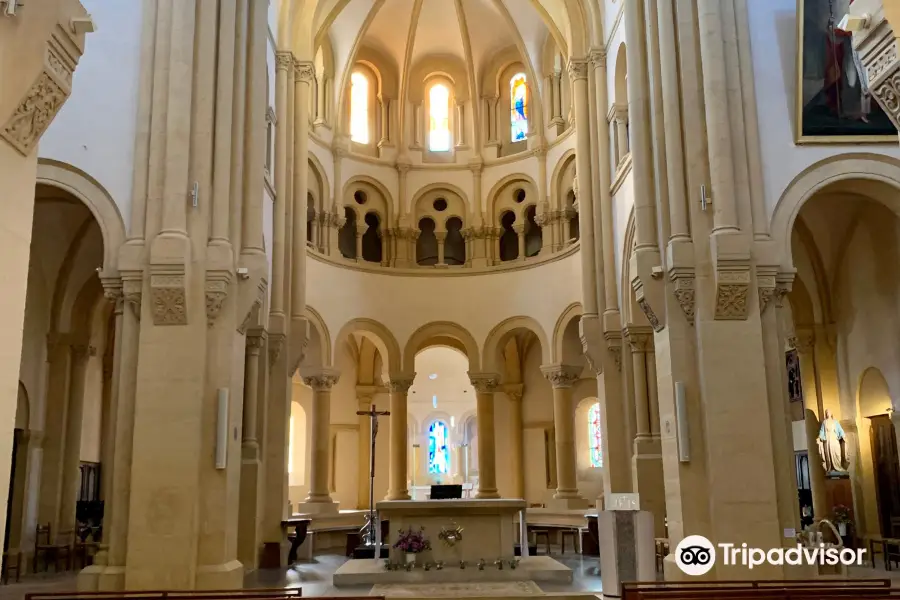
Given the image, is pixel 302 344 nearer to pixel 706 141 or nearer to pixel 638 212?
pixel 638 212

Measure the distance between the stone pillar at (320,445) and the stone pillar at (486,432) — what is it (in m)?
4.32

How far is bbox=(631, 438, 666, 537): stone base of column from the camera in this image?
56.6 feet

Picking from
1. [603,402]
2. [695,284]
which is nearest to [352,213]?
[603,402]

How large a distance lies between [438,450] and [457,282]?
347 inches

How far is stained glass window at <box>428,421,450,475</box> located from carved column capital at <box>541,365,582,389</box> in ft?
30.3

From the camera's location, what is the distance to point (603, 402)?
19906 millimetres

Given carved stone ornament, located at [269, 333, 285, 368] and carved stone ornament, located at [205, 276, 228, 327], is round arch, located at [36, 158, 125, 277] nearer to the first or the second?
carved stone ornament, located at [205, 276, 228, 327]

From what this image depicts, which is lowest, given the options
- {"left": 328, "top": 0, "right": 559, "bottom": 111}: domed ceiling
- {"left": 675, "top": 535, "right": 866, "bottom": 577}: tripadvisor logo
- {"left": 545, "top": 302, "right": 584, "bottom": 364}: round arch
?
{"left": 675, "top": 535, "right": 866, "bottom": 577}: tripadvisor logo

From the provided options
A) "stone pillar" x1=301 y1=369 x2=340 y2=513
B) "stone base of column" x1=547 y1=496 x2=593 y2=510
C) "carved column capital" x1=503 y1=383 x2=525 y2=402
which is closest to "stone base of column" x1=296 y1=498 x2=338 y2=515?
"stone pillar" x1=301 y1=369 x2=340 y2=513

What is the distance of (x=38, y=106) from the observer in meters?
5.88

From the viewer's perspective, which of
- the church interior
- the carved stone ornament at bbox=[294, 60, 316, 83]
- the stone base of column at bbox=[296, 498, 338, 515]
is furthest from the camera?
the stone base of column at bbox=[296, 498, 338, 515]

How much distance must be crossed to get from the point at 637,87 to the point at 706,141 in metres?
2.05

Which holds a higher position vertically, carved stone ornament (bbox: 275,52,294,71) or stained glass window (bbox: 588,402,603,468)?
carved stone ornament (bbox: 275,52,294,71)

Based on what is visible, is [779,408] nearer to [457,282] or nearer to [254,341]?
[254,341]
